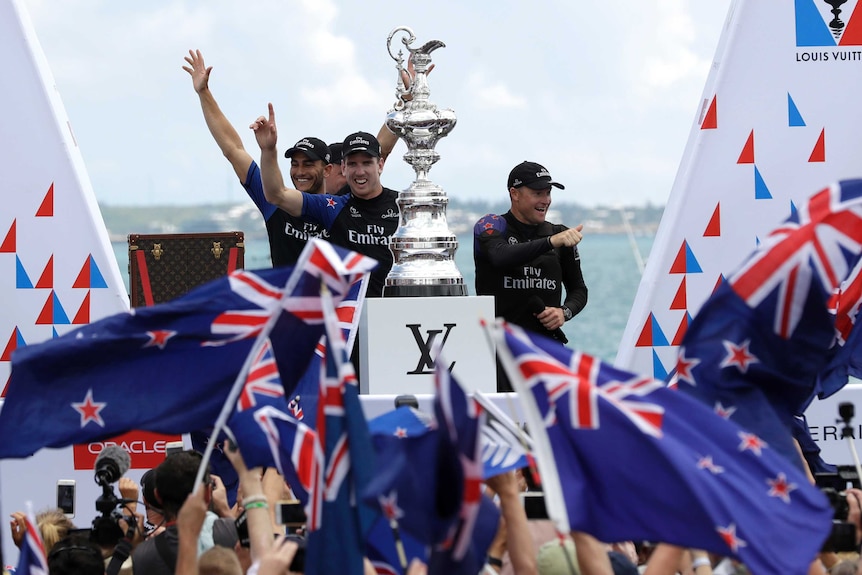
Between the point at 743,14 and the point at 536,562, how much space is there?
571 cm

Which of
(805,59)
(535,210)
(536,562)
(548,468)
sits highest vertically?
(805,59)

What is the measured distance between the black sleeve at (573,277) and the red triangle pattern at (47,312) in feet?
10.6

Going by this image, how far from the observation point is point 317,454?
509 centimetres

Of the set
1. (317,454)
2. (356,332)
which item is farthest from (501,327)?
(356,332)

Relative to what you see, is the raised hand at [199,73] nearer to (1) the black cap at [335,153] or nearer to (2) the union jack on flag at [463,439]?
(1) the black cap at [335,153]

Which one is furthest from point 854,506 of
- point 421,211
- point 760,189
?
point 760,189

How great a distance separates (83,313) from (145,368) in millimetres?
4329

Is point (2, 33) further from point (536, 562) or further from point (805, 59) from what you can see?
point (536, 562)

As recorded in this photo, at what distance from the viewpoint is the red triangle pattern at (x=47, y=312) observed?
10.1m

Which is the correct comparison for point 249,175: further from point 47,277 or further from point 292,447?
point 292,447

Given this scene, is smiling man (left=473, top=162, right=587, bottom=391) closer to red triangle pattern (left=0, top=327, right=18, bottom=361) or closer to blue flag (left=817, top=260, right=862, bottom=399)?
blue flag (left=817, top=260, right=862, bottom=399)

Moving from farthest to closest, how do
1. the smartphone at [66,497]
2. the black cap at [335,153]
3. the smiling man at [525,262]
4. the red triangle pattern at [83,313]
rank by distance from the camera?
the black cap at [335,153] < the red triangle pattern at [83,313] < the smiling man at [525,262] < the smartphone at [66,497]

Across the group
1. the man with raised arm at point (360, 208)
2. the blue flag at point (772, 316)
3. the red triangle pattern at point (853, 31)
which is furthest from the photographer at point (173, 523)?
the red triangle pattern at point (853, 31)

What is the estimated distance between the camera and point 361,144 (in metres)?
9.48
